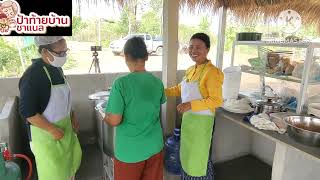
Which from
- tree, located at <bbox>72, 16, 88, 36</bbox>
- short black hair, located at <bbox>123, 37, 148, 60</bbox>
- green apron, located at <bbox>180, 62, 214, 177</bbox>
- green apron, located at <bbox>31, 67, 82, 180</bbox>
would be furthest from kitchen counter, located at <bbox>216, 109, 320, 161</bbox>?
tree, located at <bbox>72, 16, 88, 36</bbox>

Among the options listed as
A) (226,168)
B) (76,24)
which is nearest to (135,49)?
(226,168)

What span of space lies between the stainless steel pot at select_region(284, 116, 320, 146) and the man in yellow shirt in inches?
18.2

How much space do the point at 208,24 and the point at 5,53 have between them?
10.6 feet

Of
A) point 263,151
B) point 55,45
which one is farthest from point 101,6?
point 263,151

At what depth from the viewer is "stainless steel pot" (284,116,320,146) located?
1.40 metres

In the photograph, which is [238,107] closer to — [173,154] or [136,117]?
[173,154]

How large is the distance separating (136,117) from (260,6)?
208 centimetres

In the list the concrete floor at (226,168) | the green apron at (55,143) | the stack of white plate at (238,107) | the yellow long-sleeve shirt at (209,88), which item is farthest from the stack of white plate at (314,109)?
the green apron at (55,143)

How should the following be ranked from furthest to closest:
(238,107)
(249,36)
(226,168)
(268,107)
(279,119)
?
1. (226,168)
2. (249,36)
3. (238,107)
4. (268,107)
5. (279,119)

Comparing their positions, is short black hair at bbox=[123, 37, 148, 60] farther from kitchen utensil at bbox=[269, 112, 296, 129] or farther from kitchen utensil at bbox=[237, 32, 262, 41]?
kitchen utensil at bbox=[237, 32, 262, 41]

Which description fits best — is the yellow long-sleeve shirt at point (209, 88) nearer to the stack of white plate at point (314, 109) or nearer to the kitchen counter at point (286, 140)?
the kitchen counter at point (286, 140)

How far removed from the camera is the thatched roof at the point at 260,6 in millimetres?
2566

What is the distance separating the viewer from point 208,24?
3070mm

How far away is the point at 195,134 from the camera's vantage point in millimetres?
1772
